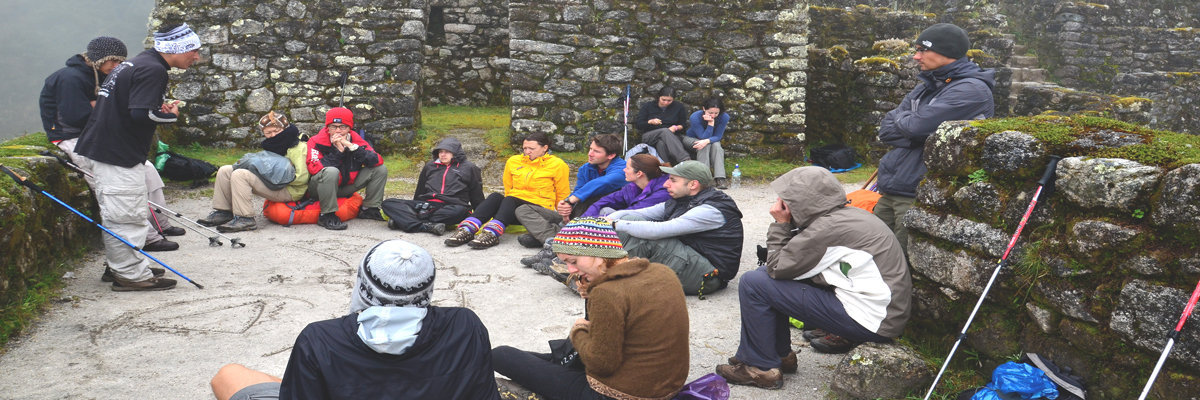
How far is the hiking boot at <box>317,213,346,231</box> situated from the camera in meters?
7.45

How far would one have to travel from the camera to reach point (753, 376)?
410cm

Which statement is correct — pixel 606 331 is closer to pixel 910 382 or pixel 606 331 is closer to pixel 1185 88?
pixel 910 382

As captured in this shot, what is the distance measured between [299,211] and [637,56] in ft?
16.3

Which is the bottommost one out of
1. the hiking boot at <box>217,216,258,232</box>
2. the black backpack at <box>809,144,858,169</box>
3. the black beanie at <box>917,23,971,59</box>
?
the black backpack at <box>809,144,858,169</box>

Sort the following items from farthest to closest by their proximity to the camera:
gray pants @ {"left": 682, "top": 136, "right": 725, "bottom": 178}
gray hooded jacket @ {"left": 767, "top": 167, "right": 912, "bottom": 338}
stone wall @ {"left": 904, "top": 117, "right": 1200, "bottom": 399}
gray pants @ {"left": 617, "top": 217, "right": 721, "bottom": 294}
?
gray pants @ {"left": 682, "top": 136, "right": 725, "bottom": 178}, gray pants @ {"left": 617, "top": 217, "right": 721, "bottom": 294}, gray hooded jacket @ {"left": 767, "top": 167, "right": 912, "bottom": 338}, stone wall @ {"left": 904, "top": 117, "right": 1200, "bottom": 399}

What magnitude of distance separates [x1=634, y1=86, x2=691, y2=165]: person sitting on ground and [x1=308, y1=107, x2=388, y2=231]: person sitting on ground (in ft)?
11.2

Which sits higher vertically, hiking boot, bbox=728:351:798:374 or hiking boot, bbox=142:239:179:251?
hiking boot, bbox=728:351:798:374

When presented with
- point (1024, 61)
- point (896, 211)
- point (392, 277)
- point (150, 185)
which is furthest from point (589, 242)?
point (1024, 61)

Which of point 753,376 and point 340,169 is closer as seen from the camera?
point 753,376

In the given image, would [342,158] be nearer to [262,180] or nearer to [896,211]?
[262,180]

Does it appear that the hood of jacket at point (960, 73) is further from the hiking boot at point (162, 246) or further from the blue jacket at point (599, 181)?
the hiking boot at point (162, 246)

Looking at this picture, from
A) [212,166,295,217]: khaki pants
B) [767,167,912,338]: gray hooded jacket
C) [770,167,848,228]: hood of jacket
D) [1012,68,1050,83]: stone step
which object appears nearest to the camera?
[767,167,912,338]: gray hooded jacket

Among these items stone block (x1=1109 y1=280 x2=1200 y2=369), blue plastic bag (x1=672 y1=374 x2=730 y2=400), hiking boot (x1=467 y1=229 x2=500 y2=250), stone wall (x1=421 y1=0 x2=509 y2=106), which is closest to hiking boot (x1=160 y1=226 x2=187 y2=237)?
hiking boot (x1=467 y1=229 x2=500 y2=250)

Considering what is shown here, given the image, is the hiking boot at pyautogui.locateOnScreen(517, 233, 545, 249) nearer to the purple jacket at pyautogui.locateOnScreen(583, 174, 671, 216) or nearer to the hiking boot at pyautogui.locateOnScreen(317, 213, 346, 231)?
the purple jacket at pyautogui.locateOnScreen(583, 174, 671, 216)
